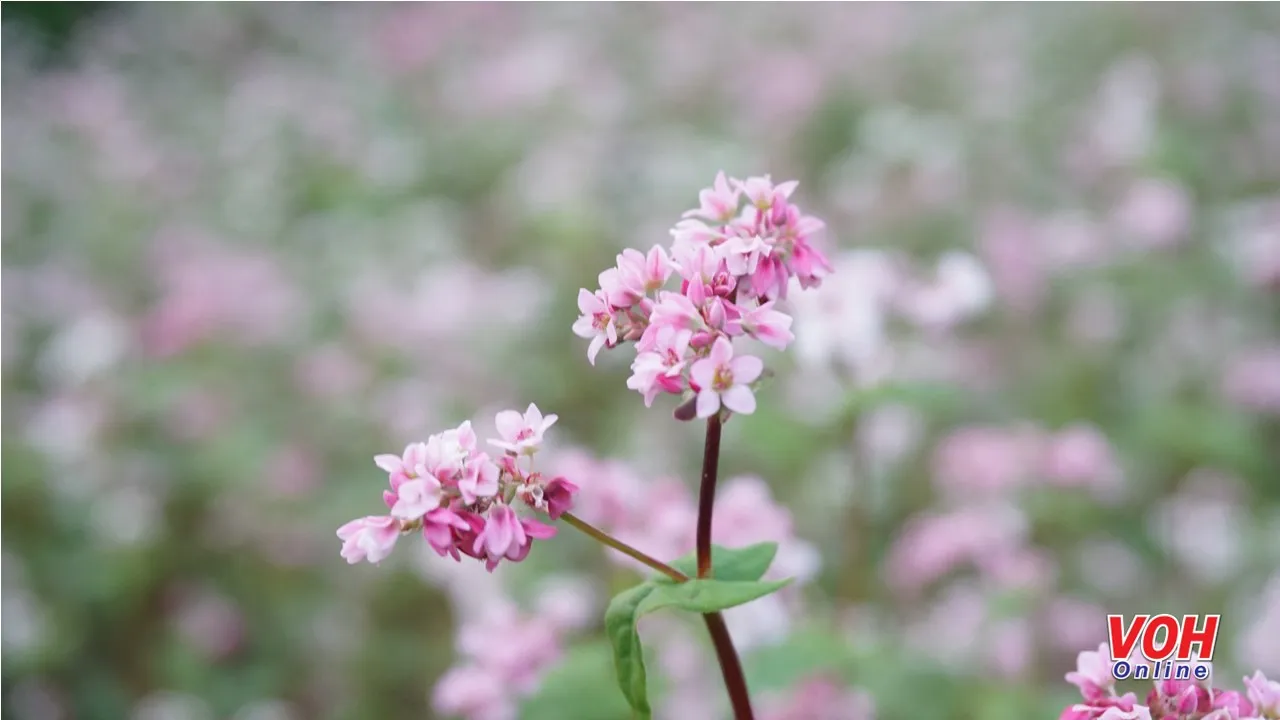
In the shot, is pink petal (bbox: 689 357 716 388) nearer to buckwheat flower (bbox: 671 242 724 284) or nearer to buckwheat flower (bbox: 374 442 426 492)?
buckwheat flower (bbox: 671 242 724 284)

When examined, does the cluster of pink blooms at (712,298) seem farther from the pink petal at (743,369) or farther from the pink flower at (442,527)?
the pink flower at (442,527)

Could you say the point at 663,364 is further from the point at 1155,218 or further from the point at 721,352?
the point at 1155,218

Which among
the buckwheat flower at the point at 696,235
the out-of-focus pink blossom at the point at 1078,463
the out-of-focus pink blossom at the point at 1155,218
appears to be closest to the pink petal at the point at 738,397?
the buckwheat flower at the point at 696,235

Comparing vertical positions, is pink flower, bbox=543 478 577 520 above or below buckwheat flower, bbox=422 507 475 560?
above

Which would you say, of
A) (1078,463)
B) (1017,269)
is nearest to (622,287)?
(1078,463)

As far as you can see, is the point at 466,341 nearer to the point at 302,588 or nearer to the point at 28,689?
the point at 302,588

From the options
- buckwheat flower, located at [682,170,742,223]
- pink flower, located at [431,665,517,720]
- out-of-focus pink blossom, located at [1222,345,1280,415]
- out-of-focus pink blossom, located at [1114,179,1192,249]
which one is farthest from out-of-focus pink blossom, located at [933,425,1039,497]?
buckwheat flower, located at [682,170,742,223]
